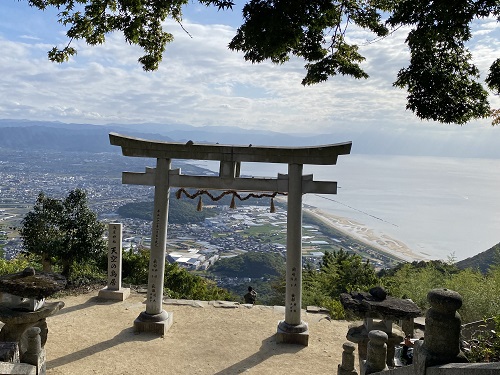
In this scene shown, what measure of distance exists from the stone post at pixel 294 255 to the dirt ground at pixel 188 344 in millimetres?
215

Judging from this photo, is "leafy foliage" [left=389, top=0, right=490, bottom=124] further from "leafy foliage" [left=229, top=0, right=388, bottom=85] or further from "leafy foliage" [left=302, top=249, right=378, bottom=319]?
"leafy foliage" [left=302, top=249, right=378, bottom=319]

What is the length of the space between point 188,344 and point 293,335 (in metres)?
2.08

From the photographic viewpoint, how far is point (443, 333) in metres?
2.73

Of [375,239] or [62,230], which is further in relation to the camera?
[375,239]

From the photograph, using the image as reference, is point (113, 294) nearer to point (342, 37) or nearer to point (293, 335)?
point (293, 335)

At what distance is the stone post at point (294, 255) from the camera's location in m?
7.33

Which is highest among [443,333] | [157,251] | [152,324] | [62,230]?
[443,333]

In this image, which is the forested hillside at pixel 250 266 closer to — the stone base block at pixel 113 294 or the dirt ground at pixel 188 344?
the stone base block at pixel 113 294

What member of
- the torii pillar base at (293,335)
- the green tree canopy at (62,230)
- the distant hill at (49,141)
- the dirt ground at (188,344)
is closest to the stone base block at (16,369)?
the dirt ground at (188,344)

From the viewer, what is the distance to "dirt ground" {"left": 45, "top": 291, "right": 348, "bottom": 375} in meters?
6.45

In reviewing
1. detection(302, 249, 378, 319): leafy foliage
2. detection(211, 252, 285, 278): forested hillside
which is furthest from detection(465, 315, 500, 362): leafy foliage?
detection(211, 252, 285, 278): forested hillside

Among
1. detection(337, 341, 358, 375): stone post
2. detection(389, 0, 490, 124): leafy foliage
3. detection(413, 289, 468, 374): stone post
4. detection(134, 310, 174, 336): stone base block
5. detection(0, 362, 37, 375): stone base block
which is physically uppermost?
detection(389, 0, 490, 124): leafy foliage

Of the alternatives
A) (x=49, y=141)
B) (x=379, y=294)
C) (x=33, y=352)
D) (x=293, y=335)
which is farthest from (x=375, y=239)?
(x=49, y=141)

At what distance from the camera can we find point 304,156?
7.15 m
